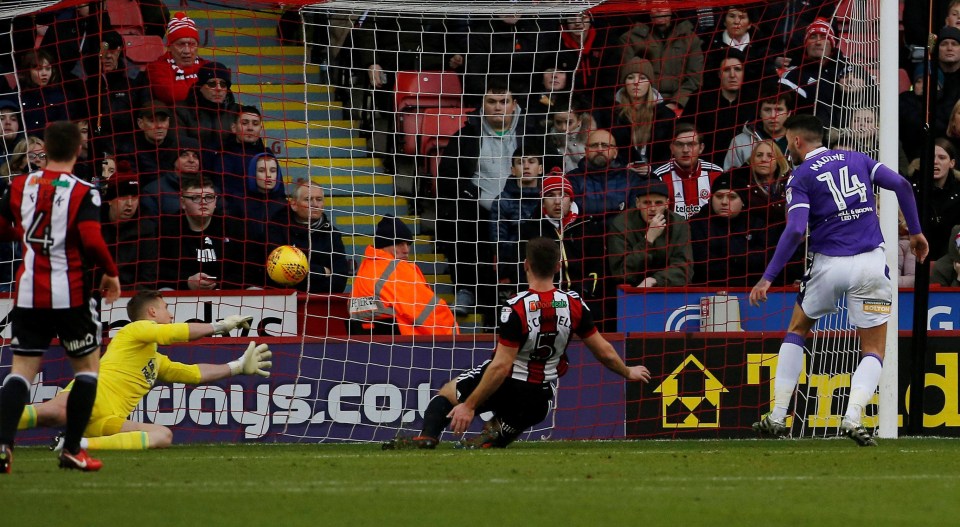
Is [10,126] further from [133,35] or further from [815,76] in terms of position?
[815,76]

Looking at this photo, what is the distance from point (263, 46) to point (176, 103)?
117cm

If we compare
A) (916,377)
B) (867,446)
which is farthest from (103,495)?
(916,377)

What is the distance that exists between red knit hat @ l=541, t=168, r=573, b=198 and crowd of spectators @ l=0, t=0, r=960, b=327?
25mm

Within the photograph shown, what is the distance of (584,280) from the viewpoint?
12023mm

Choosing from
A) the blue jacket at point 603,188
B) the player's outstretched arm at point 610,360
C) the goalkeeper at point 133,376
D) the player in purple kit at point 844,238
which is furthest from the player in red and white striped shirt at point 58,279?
the blue jacket at point 603,188

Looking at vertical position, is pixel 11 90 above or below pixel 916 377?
above

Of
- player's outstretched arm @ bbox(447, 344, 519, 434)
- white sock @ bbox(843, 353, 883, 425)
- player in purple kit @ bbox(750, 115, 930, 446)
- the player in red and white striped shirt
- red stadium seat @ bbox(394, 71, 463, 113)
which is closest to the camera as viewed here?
the player in red and white striped shirt

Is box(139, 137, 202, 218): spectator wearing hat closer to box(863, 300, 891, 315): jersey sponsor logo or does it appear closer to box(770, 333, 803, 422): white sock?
box(770, 333, 803, 422): white sock

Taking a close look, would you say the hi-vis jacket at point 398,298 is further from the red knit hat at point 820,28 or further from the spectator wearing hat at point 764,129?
the red knit hat at point 820,28

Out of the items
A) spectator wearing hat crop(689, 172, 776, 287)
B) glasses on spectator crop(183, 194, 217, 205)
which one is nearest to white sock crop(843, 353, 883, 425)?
spectator wearing hat crop(689, 172, 776, 287)

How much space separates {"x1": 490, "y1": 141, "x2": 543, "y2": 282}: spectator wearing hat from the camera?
40.4 ft

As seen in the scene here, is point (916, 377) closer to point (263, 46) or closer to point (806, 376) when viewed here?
point (806, 376)

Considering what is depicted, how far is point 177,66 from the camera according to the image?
1237 cm

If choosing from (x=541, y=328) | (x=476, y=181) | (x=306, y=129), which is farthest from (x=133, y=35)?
(x=541, y=328)
